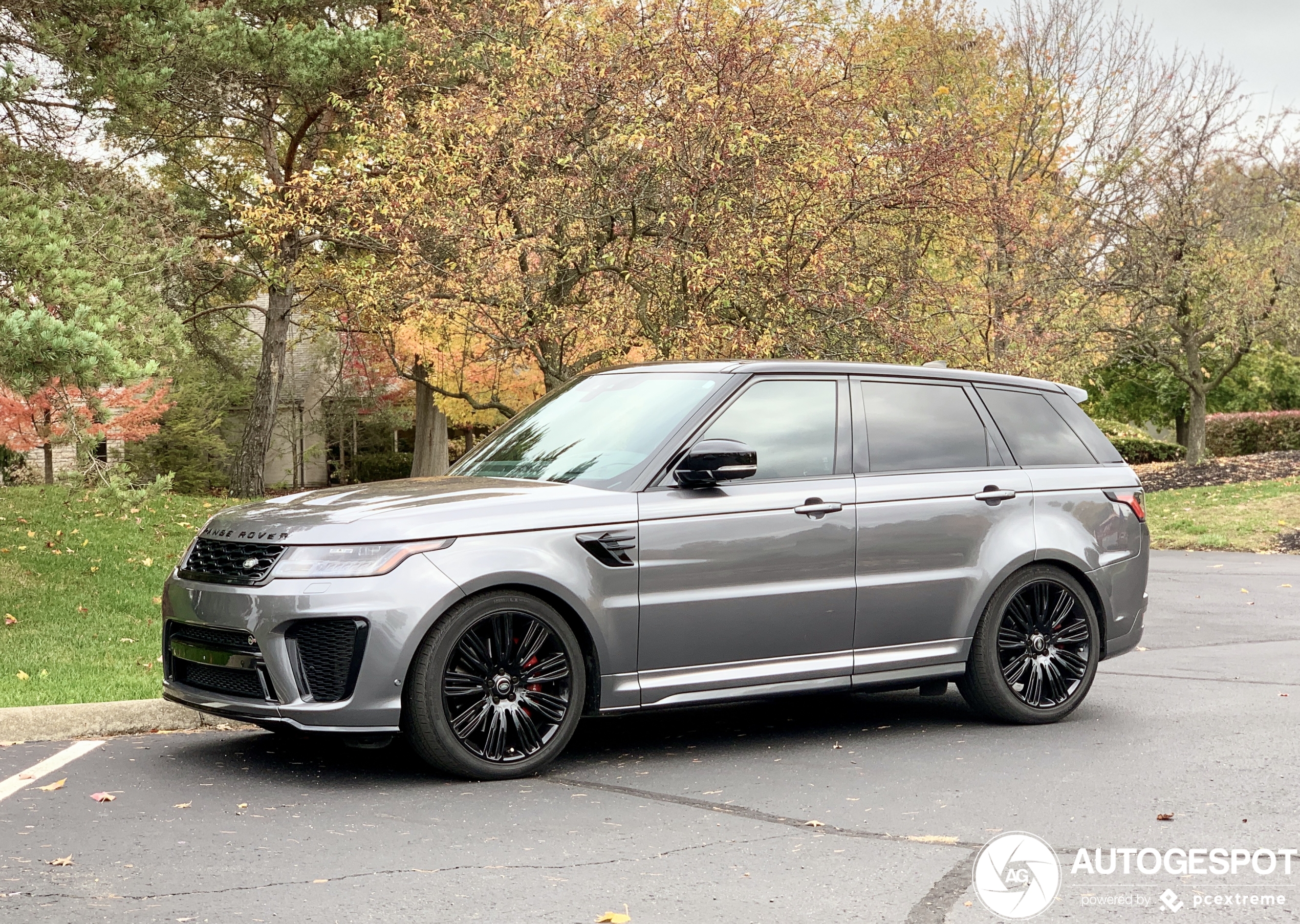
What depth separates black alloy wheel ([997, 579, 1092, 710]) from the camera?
7820 millimetres

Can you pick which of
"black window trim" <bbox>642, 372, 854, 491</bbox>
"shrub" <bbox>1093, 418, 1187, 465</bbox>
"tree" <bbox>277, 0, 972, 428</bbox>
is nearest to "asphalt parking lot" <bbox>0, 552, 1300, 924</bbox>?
"black window trim" <bbox>642, 372, 854, 491</bbox>

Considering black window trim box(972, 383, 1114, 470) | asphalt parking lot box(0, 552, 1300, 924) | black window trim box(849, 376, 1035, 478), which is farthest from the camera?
black window trim box(972, 383, 1114, 470)

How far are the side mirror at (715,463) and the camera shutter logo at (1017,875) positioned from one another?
2115 mm

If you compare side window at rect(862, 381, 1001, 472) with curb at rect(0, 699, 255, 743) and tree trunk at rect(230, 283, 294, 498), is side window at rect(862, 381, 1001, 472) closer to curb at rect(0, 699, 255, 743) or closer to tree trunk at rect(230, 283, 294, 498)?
curb at rect(0, 699, 255, 743)

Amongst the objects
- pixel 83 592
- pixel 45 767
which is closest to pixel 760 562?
pixel 45 767

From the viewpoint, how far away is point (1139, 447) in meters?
41.8


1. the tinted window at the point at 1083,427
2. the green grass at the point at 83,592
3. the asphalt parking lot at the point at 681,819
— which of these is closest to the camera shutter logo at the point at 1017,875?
the asphalt parking lot at the point at 681,819

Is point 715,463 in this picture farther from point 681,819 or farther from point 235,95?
point 235,95

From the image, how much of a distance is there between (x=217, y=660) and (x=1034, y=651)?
14.4 feet

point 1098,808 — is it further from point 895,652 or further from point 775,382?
point 775,382

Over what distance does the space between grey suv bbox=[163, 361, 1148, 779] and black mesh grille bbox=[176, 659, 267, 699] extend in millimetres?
20

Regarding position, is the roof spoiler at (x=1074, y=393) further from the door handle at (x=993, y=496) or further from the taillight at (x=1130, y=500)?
the door handle at (x=993, y=496)

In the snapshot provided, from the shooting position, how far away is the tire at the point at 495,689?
20.1 ft

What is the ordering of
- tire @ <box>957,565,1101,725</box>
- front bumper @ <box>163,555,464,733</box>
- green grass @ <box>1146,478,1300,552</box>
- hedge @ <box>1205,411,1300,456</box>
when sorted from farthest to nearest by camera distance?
hedge @ <box>1205,411,1300,456</box> < green grass @ <box>1146,478,1300,552</box> < tire @ <box>957,565,1101,725</box> < front bumper @ <box>163,555,464,733</box>
